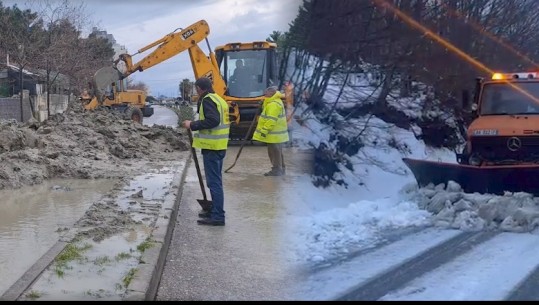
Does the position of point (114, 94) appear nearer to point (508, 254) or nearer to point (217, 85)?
Result: point (217, 85)

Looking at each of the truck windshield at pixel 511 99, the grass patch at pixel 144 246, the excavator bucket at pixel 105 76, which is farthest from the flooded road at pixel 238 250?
the excavator bucket at pixel 105 76

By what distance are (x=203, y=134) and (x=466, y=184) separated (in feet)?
10.6

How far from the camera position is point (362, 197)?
489cm

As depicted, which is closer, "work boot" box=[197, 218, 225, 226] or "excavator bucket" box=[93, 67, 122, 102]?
"work boot" box=[197, 218, 225, 226]

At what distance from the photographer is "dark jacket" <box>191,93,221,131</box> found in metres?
6.95

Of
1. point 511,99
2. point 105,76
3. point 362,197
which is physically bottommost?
point 362,197

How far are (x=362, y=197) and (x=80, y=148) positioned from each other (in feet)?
31.1

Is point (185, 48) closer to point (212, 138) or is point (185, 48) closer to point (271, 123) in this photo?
point (271, 123)

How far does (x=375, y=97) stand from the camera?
15.4ft

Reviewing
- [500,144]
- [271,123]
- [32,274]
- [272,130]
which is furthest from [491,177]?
[32,274]

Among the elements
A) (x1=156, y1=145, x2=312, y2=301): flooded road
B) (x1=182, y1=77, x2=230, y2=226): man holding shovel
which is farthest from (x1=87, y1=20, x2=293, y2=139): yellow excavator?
(x1=182, y1=77, x2=230, y2=226): man holding shovel

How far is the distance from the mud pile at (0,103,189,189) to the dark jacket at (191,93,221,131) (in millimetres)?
3874

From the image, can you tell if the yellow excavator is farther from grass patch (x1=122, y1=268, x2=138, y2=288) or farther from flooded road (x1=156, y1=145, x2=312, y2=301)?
grass patch (x1=122, y1=268, x2=138, y2=288)

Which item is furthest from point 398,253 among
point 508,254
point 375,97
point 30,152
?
point 30,152
